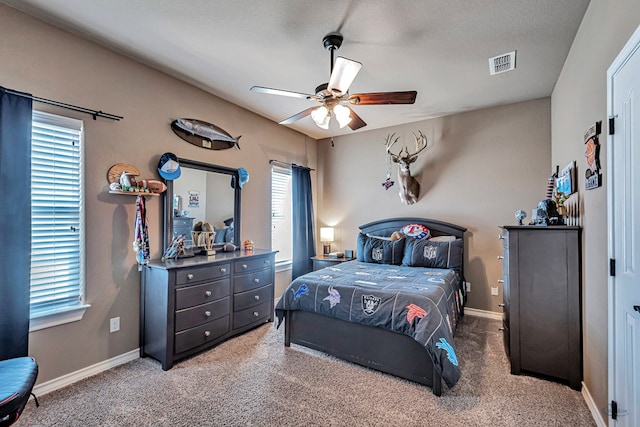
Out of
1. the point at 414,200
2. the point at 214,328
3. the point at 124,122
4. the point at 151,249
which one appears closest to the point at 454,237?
the point at 414,200

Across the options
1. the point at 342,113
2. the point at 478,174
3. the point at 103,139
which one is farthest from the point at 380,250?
the point at 103,139

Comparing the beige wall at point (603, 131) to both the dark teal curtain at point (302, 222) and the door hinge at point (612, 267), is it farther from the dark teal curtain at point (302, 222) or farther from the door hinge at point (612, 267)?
the dark teal curtain at point (302, 222)

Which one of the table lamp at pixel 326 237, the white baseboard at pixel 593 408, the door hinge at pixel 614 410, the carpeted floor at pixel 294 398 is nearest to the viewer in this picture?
the door hinge at pixel 614 410

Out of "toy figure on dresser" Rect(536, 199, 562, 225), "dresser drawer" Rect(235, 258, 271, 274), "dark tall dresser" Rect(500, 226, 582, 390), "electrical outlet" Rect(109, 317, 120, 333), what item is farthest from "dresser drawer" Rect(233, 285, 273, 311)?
"toy figure on dresser" Rect(536, 199, 562, 225)

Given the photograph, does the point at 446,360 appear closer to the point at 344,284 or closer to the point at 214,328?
the point at 344,284

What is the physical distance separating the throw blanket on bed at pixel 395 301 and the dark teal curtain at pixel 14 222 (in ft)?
6.42

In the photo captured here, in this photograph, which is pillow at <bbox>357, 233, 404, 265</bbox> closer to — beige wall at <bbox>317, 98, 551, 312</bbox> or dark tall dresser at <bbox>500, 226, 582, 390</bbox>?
beige wall at <bbox>317, 98, 551, 312</bbox>

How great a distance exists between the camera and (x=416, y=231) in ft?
14.0

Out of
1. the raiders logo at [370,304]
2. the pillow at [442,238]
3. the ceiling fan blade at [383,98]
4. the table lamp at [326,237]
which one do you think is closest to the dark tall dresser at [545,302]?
the raiders logo at [370,304]

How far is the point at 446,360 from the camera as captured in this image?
2123mm

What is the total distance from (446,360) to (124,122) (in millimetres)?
3341

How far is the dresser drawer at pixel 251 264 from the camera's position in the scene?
329 cm

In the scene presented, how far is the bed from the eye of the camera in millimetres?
2258

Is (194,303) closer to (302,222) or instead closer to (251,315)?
(251,315)
